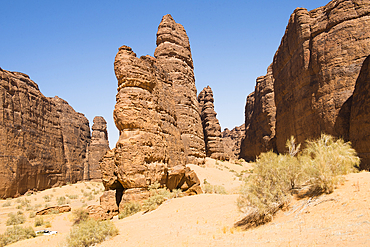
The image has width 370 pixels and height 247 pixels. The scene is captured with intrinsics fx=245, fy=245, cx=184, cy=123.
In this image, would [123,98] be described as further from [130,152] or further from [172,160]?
[172,160]

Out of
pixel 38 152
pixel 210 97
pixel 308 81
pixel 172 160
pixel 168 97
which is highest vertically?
pixel 210 97

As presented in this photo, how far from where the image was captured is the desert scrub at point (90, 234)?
7.52 metres

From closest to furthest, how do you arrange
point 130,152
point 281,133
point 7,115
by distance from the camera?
point 130,152 < point 7,115 < point 281,133

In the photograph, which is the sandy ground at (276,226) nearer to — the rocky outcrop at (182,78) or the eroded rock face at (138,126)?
the eroded rock face at (138,126)

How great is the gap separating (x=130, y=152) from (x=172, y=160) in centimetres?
466

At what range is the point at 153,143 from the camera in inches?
536

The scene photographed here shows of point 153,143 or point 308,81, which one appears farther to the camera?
point 308,81

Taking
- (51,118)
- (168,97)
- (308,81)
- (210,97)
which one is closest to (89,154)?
(51,118)

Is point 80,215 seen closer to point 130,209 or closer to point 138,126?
point 130,209

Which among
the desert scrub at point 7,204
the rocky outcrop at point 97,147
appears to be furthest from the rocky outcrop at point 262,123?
the desert scrub at point 7,204

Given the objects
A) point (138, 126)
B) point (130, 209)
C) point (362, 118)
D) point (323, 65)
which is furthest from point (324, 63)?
point (130, 209)

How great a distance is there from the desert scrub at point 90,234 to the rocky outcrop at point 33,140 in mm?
18637

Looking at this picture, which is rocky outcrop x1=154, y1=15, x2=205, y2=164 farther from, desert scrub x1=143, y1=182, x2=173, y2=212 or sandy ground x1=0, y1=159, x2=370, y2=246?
sandy ground x1=0, y1=159, x2=370, y2=246

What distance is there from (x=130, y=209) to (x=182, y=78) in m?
20.7
